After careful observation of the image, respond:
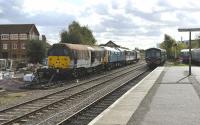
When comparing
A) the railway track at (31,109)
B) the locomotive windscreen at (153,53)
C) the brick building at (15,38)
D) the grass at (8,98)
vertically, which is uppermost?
the brick building at (15,38)

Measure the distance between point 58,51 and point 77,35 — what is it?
55.0 m

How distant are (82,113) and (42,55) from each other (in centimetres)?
6587

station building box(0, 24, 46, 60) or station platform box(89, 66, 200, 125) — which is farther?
station building box(0, 24, 46, 60)

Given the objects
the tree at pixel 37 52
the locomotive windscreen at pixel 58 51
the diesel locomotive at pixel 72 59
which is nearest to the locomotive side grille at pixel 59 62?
the diesel locomotive at pixel 72 59

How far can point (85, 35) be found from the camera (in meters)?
107

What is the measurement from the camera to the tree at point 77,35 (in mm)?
88625

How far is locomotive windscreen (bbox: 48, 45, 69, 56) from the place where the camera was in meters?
35.4

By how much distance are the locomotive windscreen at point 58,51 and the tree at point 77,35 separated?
1968 inches

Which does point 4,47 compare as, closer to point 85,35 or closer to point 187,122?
point 85,35

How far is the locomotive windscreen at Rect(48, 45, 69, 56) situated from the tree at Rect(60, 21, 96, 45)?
164 feet

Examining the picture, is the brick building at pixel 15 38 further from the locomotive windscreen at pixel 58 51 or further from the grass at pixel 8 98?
the grass at pixel 8 98

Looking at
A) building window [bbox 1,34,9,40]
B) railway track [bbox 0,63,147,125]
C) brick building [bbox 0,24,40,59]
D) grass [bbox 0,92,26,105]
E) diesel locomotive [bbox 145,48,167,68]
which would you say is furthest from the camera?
building window [bbox 1,34,9,40]

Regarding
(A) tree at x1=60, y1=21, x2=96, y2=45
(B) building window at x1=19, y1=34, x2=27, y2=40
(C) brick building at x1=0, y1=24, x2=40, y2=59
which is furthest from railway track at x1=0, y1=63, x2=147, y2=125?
(B) building window at x1=19, y1=34, x2=27, y2=40

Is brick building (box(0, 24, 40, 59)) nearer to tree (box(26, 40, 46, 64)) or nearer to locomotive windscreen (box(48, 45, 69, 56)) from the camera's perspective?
tree (box(26, 40, 46, 64))
